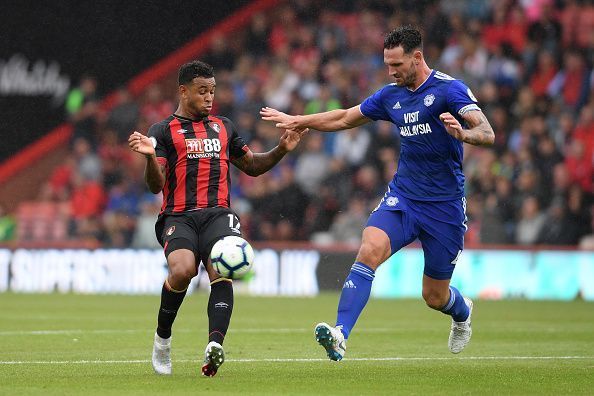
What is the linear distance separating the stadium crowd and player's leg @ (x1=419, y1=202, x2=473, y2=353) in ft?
34.0

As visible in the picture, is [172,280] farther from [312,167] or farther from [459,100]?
[312,167]

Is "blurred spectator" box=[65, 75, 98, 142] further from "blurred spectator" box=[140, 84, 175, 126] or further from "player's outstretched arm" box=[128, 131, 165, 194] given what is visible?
"player's outstretched arm" box=[128, 131, 165, 194]

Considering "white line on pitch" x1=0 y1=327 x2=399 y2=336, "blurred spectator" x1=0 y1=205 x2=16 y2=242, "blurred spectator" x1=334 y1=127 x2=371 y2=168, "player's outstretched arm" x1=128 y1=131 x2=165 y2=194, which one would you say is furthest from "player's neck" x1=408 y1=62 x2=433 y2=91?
"blurred spectator" x1=0 y1=205 x2=16 y2=242

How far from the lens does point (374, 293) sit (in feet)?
66.4

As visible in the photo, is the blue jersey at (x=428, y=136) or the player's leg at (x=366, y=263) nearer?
the player's leg at (x=366, y=263)

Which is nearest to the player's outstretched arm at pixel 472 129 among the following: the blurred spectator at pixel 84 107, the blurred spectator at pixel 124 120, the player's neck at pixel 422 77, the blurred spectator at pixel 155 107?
the player's neck at pixel 422 77

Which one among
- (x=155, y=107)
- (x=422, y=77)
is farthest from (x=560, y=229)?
(x=422, y=77)

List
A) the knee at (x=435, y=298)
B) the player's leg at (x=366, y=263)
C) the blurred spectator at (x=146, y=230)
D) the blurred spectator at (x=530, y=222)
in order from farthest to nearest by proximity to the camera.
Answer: the blurred spectator at (x=146, y=230) → the blurred spectator at (x=530, y=222) → the knee at (x=435, y=298) → the player's leg at (x=366, y=263)

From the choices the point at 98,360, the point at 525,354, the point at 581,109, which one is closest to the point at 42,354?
the point at 98,360

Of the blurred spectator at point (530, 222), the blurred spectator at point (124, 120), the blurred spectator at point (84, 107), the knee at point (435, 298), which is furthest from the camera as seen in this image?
the blurred spectator at point (84, 107)

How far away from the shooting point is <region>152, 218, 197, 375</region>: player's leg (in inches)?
331

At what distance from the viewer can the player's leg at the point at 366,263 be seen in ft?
27.2

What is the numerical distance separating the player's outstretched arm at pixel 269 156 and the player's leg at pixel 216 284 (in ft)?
2.11

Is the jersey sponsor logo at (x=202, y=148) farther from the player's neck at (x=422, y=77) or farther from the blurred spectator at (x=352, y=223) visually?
the blurred spectator at (x=352, y=223)
